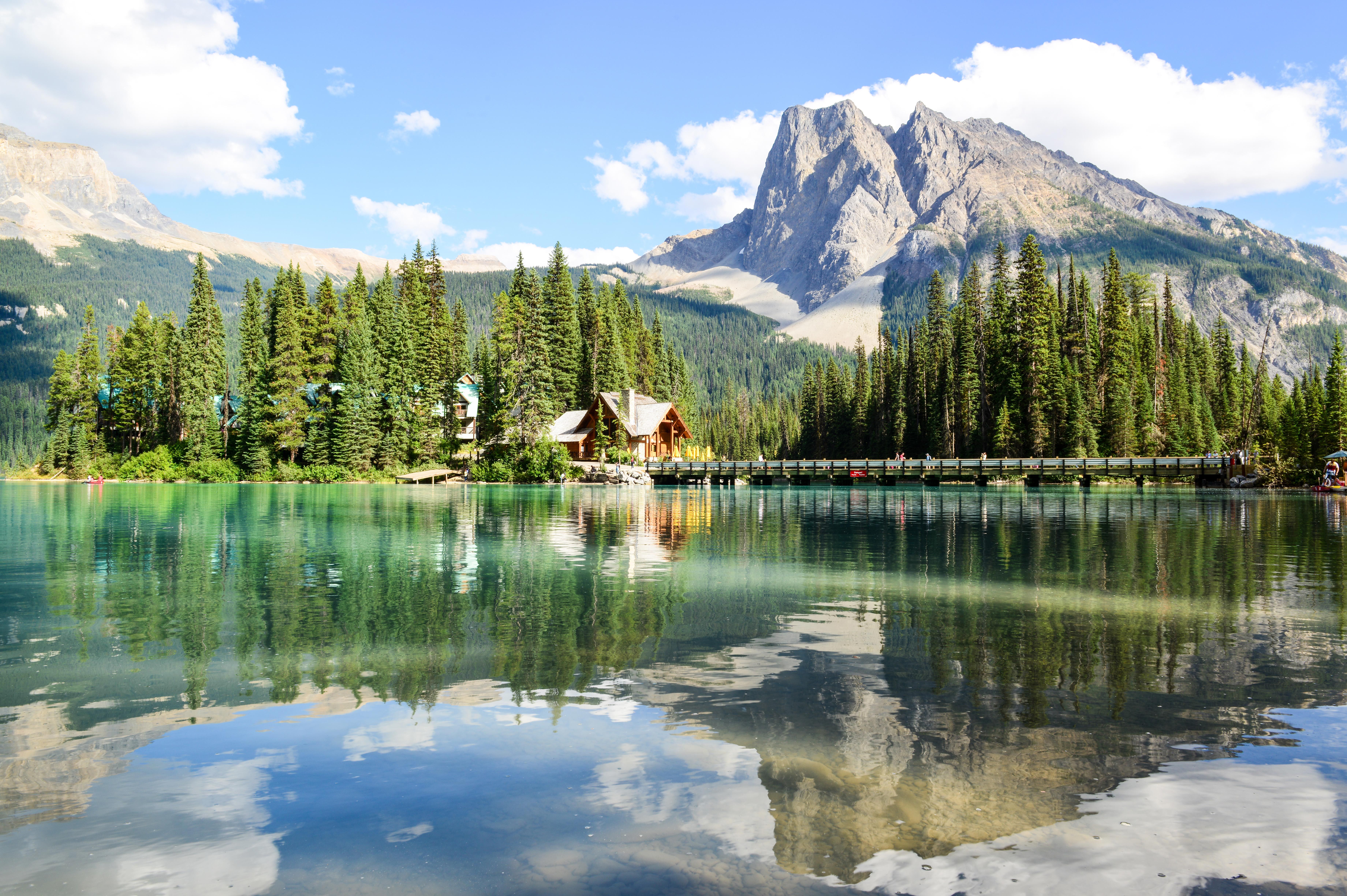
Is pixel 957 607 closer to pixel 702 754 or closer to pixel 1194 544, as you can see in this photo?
pixel 702 754

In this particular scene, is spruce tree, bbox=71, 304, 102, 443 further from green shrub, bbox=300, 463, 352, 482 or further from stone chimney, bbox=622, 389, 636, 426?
stone chimney, bbox=622, 389, 636, 426

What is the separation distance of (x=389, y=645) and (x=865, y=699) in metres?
6.09

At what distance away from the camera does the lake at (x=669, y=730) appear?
4984 mm

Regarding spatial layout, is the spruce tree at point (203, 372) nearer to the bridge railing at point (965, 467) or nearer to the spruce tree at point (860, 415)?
the bridge railing at point (965, 467)

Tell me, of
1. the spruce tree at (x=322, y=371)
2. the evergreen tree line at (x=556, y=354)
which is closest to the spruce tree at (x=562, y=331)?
the evergreen tree line at (x=556, y=354)

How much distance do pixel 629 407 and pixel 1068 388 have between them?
140ft

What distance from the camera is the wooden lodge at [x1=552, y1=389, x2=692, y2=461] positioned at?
77.9m

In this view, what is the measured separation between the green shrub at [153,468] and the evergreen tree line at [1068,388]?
7822 centimetres

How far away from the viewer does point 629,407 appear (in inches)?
3118

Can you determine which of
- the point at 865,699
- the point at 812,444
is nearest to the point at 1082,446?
the point at 812,444

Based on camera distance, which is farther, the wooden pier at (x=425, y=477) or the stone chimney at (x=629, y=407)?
the stone chimney at (x=629, y=407)

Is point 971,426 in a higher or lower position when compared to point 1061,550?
higher

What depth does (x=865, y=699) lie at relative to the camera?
8359mm

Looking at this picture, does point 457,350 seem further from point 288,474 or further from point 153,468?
point 153,468
